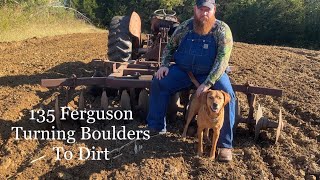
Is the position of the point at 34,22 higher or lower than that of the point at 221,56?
higher

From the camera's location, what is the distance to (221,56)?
443 cm

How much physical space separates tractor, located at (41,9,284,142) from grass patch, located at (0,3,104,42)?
7.32m

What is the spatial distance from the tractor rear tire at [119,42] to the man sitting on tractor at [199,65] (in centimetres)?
203

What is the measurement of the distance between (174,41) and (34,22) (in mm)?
12697

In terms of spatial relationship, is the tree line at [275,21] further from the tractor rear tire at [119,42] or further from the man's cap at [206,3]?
the man's cap at [206,3]

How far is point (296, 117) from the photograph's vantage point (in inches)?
228

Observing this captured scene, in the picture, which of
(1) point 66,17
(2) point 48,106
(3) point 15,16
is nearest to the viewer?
(2) point 48,106

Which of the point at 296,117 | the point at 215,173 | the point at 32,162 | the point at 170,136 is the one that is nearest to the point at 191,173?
the point at 215,173

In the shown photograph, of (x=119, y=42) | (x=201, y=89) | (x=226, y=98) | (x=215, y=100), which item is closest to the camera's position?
(x=215, y=100)

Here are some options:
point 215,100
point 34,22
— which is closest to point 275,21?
point 34,22

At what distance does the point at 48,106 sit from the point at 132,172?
2.25 meters

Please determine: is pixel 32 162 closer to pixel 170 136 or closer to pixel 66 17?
pixel 170 136

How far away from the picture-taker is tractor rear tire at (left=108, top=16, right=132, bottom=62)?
6777 millimetres

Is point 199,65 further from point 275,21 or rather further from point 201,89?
point 275,21
